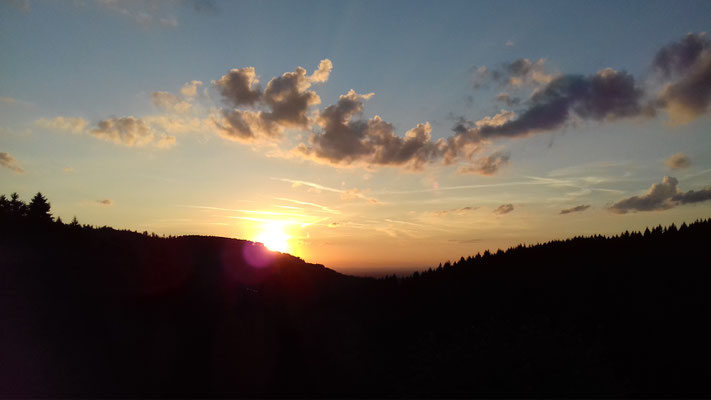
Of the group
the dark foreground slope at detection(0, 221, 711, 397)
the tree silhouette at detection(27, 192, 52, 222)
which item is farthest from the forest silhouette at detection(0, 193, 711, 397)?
the tree silhouette at detection(27, 192, 52, 222)

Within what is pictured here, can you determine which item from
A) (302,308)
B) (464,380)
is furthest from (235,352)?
(464,380)

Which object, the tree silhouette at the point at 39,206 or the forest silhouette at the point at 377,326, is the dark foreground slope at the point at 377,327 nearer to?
the forest silhouette at the point at 377,326

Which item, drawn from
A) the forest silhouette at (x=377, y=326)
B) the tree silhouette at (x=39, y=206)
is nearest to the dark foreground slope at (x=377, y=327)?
the forest silhouette at (x=377, y=326)

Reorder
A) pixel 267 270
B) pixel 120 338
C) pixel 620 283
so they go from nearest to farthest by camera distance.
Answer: pixel 620 283, pixel 120 338, pixel 267 270

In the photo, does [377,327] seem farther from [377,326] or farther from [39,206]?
[39,206]

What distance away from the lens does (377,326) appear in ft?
63.7

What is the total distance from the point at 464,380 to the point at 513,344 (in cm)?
250

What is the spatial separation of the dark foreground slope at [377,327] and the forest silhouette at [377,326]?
0.07 meters

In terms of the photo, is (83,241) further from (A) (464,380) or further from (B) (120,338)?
(A) (464,380)

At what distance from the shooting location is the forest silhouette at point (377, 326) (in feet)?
39.4

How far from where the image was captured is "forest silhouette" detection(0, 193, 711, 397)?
1201 centimetres

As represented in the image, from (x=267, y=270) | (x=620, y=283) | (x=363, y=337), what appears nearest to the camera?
(x=620, y=283)

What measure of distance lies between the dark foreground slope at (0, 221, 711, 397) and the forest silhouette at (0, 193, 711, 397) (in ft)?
0.21

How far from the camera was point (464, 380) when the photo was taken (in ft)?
39.1
